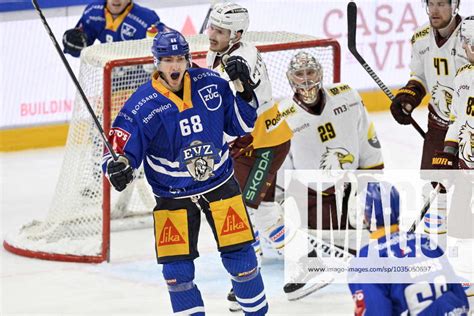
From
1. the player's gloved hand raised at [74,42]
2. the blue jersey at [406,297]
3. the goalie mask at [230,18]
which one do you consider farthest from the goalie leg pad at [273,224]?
the blue jersey at [406,297]

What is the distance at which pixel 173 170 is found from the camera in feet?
18.4

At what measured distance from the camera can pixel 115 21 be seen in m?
8.26

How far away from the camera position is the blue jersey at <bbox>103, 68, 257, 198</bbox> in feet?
18.2

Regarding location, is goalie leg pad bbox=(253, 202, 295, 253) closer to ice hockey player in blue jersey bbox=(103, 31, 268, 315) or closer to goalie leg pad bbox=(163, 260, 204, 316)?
ice hockey player in blue jersey bbox=(103, 31, 268, 315)

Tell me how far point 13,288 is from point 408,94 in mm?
2156

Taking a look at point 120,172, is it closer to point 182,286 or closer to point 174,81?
point 174,81

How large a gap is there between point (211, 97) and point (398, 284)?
144cm

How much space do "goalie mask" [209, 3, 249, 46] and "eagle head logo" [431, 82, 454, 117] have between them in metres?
1.04

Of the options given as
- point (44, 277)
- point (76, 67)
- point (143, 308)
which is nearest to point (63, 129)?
point (76, 67)

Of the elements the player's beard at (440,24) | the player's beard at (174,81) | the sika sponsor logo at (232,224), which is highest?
the player's beard at (440,24)

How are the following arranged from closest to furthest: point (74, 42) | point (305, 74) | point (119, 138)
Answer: point (119, 138) → point (305, 74) → point (74, 42)

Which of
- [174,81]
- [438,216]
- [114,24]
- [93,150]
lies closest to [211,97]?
[174,81]

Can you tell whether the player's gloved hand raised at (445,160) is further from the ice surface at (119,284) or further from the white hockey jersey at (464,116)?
the ice surface at (119,284)

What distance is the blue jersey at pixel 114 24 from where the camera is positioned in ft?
27.0
